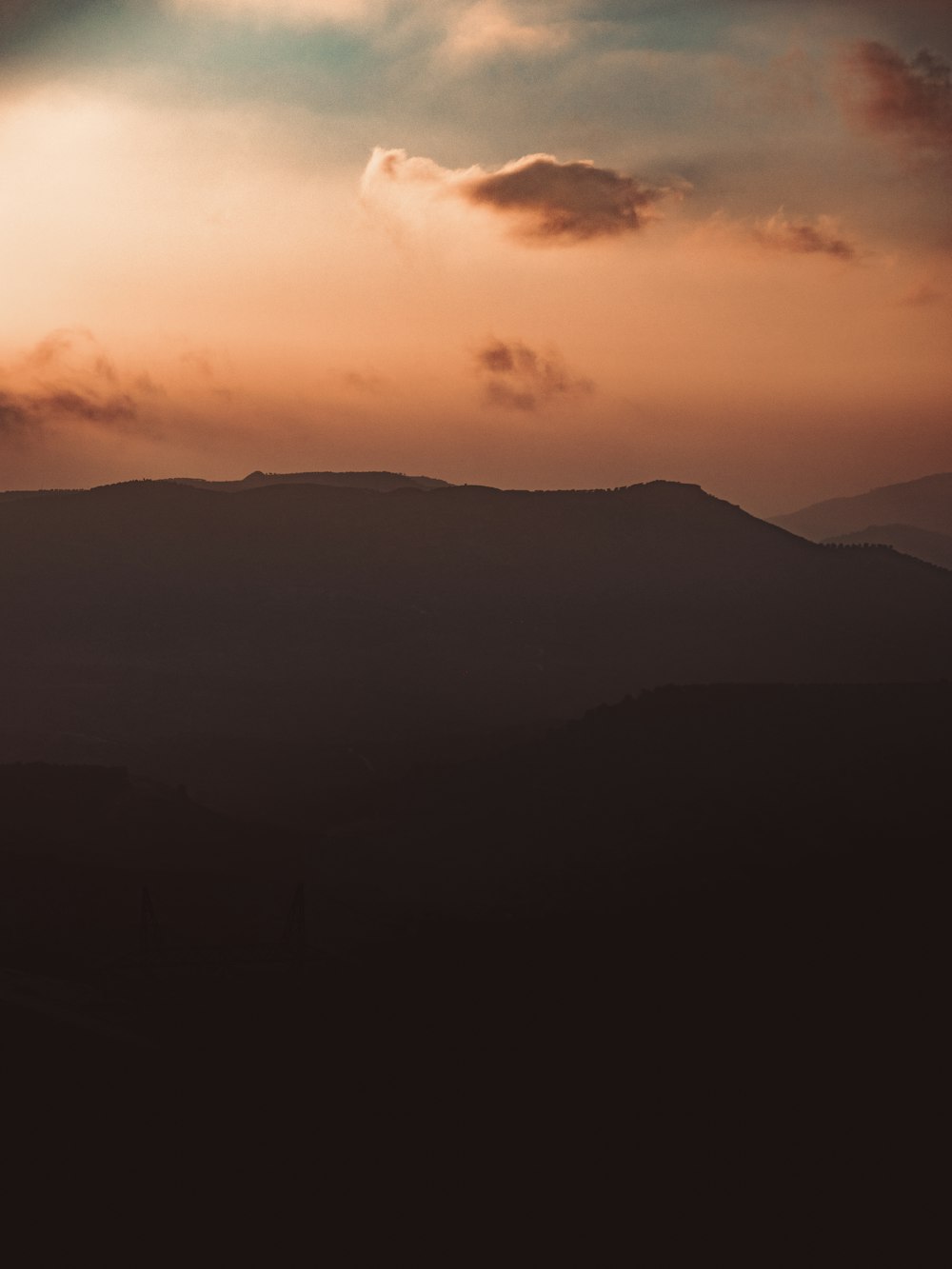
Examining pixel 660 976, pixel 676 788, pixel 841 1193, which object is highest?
pixel 676 788

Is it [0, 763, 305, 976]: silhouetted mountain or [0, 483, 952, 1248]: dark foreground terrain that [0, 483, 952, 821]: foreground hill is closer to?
[0, 483, 952, 1248]: dark foreground terrain

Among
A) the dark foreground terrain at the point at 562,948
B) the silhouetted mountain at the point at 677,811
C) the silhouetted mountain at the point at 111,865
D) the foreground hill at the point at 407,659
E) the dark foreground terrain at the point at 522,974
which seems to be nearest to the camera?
the dark foreground terrain at the point at 522,974

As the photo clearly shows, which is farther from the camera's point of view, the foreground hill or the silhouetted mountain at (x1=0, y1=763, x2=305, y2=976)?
the foreground hill

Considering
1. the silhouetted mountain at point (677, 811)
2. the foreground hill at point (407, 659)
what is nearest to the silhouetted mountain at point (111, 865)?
the silhouetted mountain at point (677, 811)

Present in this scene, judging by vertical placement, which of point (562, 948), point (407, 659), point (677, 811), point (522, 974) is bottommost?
point (522, 974)

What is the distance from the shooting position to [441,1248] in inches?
1494

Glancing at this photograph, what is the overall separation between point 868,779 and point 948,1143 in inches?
1262

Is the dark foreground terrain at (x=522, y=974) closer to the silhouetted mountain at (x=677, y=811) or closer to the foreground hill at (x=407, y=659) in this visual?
the silhouetted mountain at (x=677, y=811)

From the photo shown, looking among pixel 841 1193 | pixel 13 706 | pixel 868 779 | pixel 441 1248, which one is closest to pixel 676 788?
pixel 868 779

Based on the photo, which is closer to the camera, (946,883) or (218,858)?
(946,883)

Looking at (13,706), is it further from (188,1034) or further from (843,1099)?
(843,1099)

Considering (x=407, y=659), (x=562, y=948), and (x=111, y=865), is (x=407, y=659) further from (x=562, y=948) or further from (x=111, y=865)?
(x=562, y=948)

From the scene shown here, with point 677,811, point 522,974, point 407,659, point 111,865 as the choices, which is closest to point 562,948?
point 522,974

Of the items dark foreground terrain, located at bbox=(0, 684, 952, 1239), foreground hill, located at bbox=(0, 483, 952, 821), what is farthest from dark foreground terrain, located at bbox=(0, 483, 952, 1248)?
foreground hill, located at bbox=(0, 483, 952, 821)
